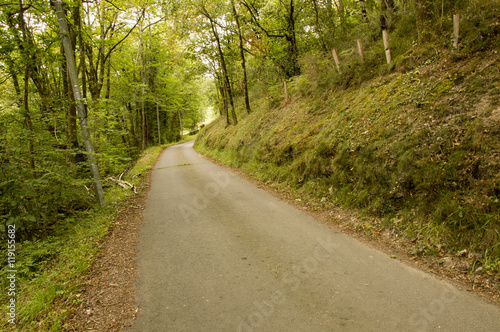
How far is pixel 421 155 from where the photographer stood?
4.83 meters

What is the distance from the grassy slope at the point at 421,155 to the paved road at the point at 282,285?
970 mm

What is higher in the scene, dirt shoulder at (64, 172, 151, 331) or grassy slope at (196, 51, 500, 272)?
grassy slope at (196, 51, 500, 272)

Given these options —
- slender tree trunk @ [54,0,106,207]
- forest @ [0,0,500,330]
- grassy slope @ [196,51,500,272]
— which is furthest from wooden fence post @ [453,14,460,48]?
slender tree trunk @ [54,0,106,207]

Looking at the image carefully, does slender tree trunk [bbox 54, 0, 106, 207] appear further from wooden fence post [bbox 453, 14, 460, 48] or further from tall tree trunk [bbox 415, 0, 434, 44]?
tall tree trunk [bbox 415, 0, 434, 44]

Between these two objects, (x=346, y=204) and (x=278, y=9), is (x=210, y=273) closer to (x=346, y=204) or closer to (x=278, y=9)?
(x=346, y=204)

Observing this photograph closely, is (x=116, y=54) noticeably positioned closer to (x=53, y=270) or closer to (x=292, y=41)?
(x=292, y=41)

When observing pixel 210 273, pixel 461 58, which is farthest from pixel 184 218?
pixel 461 58

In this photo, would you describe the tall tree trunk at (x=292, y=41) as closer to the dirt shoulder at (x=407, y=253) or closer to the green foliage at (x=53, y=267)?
the dirt shoulder at (x=407, y=253)

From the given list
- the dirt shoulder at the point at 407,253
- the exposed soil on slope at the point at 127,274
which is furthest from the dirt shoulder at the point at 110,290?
the dirt shoulder at the point at 407,253

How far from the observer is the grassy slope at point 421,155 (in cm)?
389

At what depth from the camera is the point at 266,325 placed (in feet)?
9.46

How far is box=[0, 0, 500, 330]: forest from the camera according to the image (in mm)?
5484

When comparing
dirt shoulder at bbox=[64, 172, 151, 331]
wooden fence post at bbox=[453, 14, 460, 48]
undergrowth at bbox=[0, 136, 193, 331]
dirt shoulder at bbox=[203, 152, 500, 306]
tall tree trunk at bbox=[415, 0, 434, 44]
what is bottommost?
dirt shoulder at bbox=[203, 152, 500, 306]

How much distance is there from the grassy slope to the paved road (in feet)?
3.18
